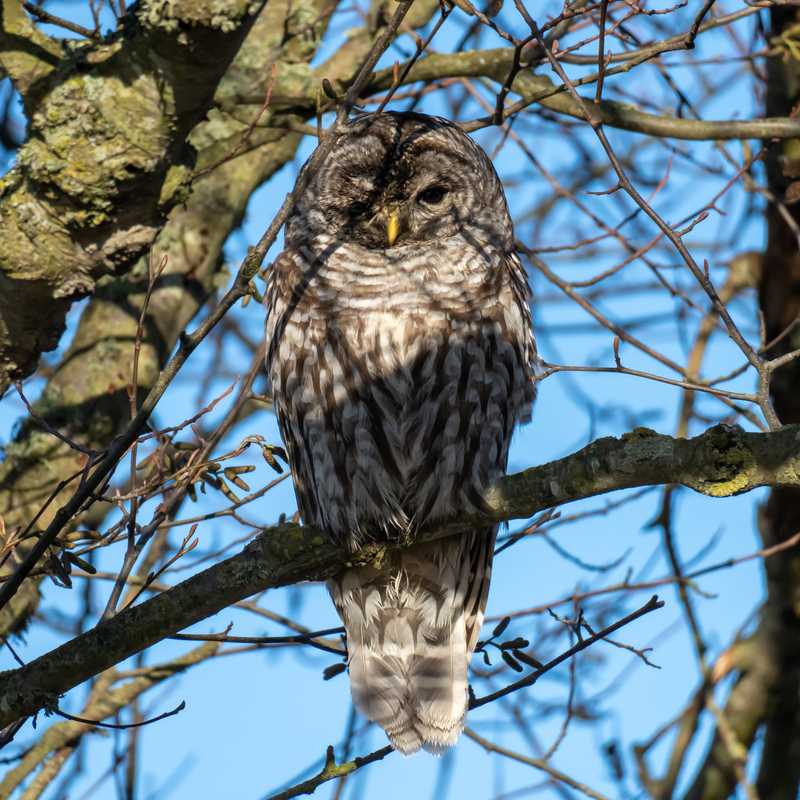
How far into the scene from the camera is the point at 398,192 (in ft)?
15.8

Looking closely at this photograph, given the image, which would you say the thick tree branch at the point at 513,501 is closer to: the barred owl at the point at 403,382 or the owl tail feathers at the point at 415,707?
the barred owl at the point at 403,382

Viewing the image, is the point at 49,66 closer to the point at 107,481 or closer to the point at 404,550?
the point at 107,481

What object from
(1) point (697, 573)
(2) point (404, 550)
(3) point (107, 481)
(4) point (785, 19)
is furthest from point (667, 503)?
(3) point (107, 481)

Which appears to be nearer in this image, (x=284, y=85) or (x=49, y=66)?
(x=49, y=66)

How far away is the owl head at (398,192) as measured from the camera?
15.5 feet

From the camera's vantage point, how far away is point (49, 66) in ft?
13.7

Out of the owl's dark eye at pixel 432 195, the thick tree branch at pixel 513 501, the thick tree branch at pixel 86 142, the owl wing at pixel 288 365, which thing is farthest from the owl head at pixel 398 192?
the thick tree branch at pixel 513 501

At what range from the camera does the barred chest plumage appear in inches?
166

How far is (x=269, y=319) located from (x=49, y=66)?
1.16 m

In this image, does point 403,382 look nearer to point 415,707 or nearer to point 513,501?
point 513,501

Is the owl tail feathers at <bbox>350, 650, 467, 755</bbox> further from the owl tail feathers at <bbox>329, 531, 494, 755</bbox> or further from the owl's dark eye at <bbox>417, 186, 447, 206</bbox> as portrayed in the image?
the owl's dark eye at <bbox>417, 186, 447, 206</bbox>

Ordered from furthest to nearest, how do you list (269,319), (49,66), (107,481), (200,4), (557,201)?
(557,201)
(269,319)
(49,66)
(200,4)
(107,481)

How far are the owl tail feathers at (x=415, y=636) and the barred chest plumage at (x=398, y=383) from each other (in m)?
0.31

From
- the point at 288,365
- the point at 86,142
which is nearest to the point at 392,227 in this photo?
the point at 288,365
